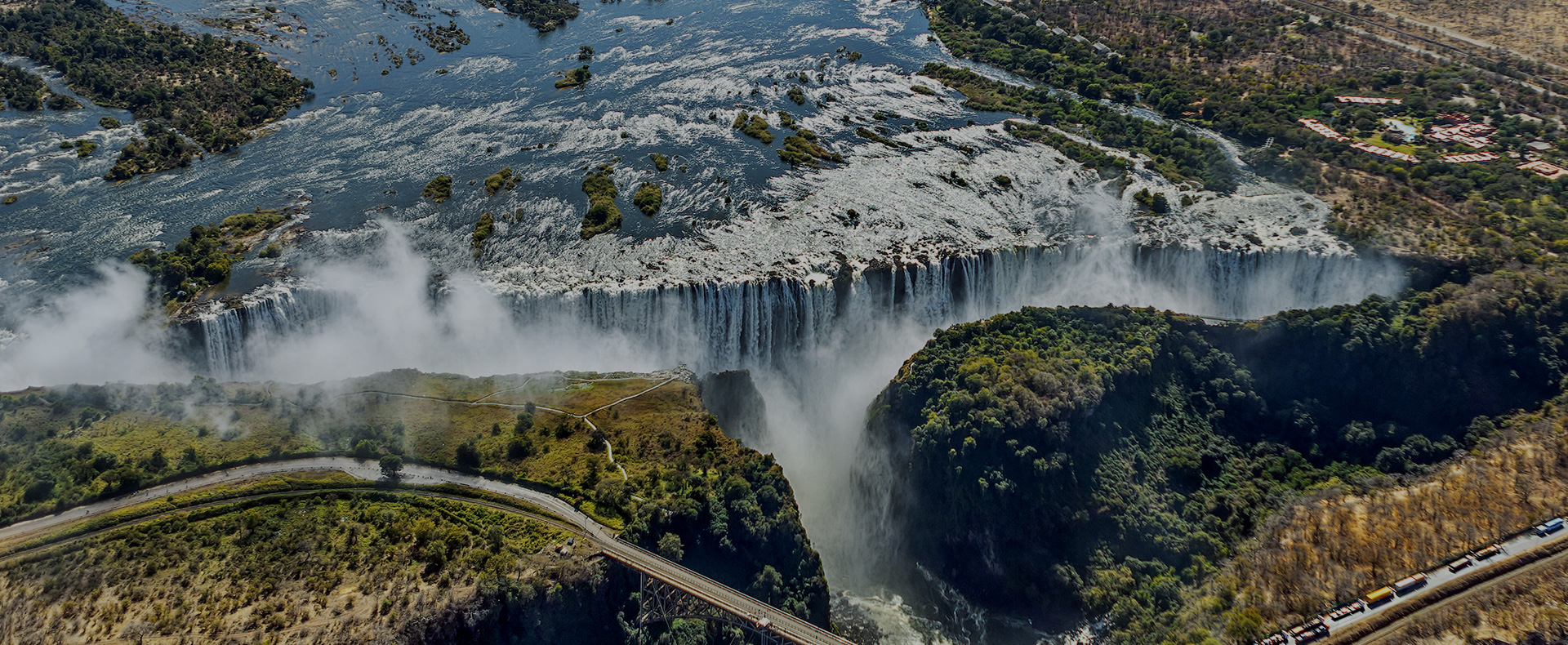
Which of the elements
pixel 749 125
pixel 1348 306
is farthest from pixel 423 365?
pixel 1348 306

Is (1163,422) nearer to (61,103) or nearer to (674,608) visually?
(674,608)

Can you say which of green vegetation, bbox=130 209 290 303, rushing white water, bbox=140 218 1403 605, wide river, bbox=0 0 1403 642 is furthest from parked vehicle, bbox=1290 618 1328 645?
green vegetation, bbox=130 209 290 303

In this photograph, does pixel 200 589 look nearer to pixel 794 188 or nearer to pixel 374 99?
pixel 794 188

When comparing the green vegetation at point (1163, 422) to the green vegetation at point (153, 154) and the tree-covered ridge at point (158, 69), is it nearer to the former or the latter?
the green vegetation at point (153, 154)

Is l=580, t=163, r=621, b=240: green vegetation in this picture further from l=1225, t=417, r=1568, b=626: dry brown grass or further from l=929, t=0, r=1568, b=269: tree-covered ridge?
l=1225, t=417, r=1568, b=626: dry brown grass

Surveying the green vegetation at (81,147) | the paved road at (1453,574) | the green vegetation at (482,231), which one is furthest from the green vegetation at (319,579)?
the green vegetation at (81,147)
